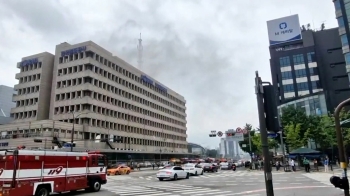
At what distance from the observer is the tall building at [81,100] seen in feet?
200

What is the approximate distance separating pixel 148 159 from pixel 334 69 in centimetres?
5681

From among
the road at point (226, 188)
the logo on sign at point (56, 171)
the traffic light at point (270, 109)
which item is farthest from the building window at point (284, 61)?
the traffic light at point (270, 109)

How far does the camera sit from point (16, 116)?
232 feet

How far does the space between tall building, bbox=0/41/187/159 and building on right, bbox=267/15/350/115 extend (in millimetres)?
41140

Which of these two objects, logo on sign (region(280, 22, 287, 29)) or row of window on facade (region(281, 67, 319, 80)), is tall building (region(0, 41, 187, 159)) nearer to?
row of window on facade (region(281, 67, 319, 80))

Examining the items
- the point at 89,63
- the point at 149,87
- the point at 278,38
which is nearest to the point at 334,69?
the point at 278,38

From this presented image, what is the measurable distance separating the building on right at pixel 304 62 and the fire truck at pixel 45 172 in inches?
2426

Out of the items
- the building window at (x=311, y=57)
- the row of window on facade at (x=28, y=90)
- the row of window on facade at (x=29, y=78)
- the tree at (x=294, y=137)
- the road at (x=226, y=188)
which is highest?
the building window at (x=311, y=57)

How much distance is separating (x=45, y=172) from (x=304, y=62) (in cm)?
7788

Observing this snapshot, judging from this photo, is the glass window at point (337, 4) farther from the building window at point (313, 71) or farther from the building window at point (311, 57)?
the building window at point (313, 71)

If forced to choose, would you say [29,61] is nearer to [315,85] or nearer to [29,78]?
[29,78]

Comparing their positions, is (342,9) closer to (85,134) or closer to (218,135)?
(218,135)

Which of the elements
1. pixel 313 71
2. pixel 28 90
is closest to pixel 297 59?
pixel 313 71

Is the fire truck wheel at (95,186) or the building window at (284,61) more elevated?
the building window at (284,61)
